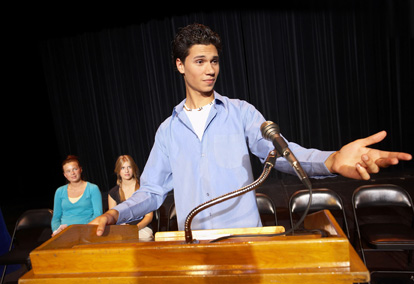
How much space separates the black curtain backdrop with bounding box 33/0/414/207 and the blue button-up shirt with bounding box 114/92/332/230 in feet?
17.7

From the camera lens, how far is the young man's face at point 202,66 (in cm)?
160

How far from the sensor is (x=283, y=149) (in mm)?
982

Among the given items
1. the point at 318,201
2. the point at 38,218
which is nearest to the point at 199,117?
the point at 318,201

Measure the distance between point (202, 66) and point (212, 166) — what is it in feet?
1.69

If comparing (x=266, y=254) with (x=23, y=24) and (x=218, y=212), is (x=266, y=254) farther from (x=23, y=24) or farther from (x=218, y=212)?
(x=23, y=24)

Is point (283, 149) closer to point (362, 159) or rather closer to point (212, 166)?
point (362, 159)

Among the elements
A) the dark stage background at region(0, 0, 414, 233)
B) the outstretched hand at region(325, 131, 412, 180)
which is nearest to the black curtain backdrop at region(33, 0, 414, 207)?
the dark stage background at region(0, 0, 414, 233)

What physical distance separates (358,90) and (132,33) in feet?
16.8

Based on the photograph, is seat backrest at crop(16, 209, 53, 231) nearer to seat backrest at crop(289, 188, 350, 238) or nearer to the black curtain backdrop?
seat backrest at crop(289, 188, 350, 238)

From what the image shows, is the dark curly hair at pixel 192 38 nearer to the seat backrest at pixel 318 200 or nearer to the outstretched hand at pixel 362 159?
the outstretched hand at pixel 362 159

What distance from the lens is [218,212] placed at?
1604 mm

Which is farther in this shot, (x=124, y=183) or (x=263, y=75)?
(x=263, y=75)

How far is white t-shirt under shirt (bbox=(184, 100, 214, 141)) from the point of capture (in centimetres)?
175

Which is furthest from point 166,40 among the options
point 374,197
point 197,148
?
point 197,148
